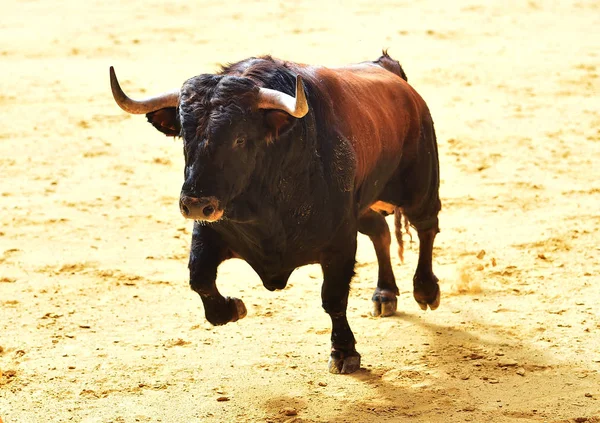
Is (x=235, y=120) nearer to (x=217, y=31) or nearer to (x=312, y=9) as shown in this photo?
(x=217, y=31)

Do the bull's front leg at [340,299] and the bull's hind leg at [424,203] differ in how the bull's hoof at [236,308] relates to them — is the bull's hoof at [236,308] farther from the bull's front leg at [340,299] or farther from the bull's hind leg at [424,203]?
the bull's hind leg at [424,203]

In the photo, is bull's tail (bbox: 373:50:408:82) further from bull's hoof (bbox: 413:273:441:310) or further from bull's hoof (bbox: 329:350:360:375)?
bull's hoof (bbox: 329:350:360:375)

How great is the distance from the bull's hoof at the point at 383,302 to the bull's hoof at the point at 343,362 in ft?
3.24

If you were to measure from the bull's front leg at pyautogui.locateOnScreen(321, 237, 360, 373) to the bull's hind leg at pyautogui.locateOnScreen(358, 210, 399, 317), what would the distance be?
978 mm

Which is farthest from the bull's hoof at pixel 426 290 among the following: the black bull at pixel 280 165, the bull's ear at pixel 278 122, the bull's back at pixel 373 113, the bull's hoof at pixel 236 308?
the bull's ear at pixel 278 122

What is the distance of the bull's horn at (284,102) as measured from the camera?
187 inches

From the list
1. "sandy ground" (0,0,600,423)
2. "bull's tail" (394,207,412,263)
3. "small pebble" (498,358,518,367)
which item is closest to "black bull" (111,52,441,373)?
"sandy ground" (0,0,600,423)

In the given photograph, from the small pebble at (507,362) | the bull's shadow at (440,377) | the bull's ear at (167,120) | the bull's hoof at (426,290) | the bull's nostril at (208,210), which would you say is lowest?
the bull's shadow at (440,377)

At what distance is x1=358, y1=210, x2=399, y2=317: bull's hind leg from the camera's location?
256 inches

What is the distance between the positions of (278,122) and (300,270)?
2534 mm

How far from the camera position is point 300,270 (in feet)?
24.2

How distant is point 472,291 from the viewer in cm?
686

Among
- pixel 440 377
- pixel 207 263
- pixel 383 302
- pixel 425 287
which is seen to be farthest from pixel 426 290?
pixel 207 263

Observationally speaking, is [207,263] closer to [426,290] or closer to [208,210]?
[208,210]
